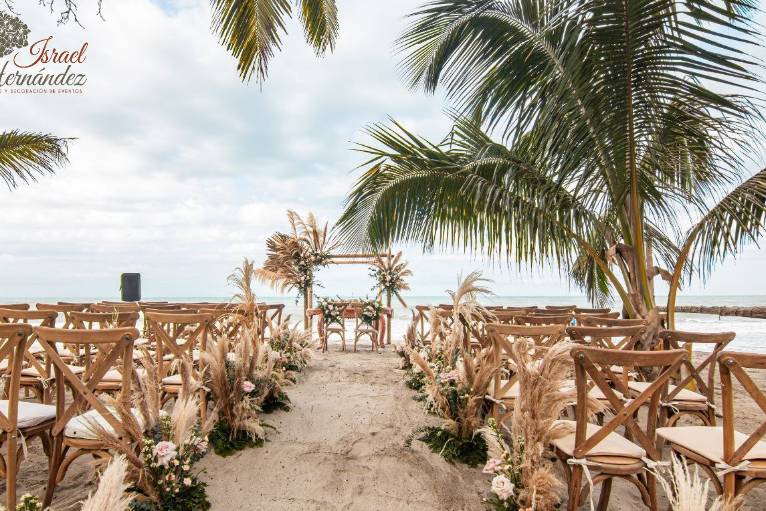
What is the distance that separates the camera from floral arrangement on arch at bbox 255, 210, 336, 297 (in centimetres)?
938

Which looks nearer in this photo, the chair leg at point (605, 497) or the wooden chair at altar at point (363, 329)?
the chair leg at point (605, 497)

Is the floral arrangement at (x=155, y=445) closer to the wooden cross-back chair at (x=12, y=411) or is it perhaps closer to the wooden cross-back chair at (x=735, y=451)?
the wooden cross-back chair at (x=12, y=411)

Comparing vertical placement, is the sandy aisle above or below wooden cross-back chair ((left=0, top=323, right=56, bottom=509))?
below

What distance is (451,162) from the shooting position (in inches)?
198

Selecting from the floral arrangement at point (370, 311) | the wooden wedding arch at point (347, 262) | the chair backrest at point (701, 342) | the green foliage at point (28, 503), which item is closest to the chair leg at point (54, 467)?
the green foliage at point (28, 503)

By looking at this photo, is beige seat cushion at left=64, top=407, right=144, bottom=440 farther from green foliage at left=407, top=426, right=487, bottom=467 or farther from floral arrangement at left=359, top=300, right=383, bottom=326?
floral arrangement at left=359, top=300, right=383, bottom=326

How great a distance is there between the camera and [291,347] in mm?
5895

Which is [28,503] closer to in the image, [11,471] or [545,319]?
[11,471]

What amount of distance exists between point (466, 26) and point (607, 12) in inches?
73.6

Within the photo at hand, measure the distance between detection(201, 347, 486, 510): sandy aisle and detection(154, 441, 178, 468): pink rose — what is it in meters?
0.55

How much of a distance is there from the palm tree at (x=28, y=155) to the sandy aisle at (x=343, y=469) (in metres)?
6.34

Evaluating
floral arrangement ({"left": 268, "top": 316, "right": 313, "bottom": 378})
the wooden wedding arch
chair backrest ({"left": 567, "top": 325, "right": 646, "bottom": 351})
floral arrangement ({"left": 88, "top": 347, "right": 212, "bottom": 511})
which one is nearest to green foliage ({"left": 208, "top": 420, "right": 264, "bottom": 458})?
floral arrangement ({"left": 88, "top": 347, "right": 212, "bottom": 511})

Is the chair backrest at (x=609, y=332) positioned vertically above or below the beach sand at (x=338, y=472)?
above

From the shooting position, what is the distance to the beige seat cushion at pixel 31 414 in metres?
2.25
